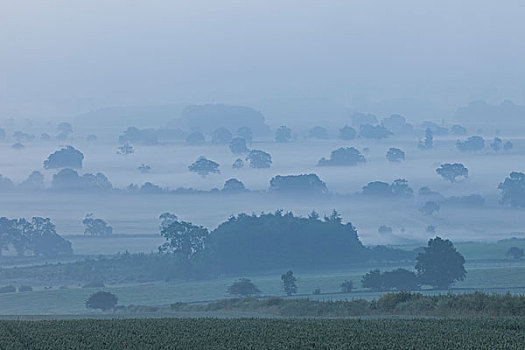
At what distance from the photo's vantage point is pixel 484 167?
602ft

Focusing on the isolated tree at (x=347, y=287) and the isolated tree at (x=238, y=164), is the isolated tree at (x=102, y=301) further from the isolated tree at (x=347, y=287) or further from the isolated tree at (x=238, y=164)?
the isolated tree at (x=238, y=164)

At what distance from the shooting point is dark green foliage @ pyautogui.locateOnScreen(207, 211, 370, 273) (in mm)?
92000

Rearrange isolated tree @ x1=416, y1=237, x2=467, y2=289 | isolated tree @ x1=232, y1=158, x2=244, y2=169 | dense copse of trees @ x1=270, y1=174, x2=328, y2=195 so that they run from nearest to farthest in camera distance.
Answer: isolated tree @ x1=416, y1=237, x2=467, y2=289, dense copse of trees @ x1=270, y1=174, x2=328, y2=195, isolated tree @ x1=232, y1=158, x2=244, y2=169

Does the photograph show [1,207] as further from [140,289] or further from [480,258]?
[480,258]

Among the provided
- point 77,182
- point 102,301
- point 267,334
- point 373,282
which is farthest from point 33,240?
point 267,334

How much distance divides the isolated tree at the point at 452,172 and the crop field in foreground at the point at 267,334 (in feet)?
471

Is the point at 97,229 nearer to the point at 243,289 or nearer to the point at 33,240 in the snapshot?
the point at 33,240

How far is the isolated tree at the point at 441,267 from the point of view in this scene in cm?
7244

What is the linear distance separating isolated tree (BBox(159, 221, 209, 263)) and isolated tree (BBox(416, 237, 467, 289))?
25.2 metres

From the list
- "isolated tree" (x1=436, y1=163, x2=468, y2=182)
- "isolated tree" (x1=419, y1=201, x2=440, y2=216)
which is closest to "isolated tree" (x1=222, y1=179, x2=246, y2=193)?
"isolated tree" (x1=419, y1=201, x2=440, y2=216)

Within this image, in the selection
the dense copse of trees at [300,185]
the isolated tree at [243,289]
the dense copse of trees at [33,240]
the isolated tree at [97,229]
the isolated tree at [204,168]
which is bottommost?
the isolated tree at [243,289]

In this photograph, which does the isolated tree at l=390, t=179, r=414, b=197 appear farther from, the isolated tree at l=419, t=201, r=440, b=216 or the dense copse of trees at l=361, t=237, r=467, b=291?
the dense copse of trees at l=361, t=237, r=467, b=291

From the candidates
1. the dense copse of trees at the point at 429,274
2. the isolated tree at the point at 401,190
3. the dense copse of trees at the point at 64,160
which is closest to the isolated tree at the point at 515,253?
the dense copse of trees at the point at 429,274

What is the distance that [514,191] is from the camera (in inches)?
5802
